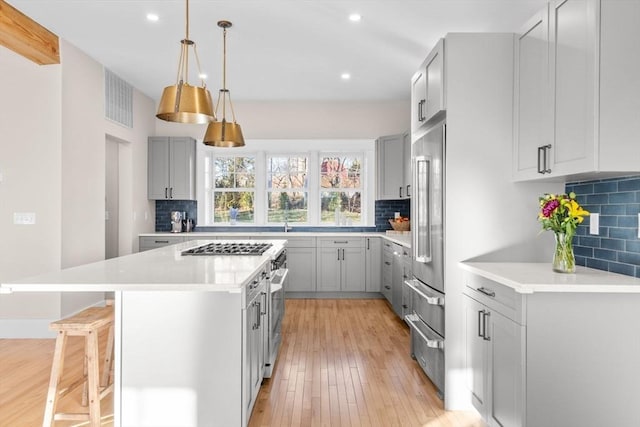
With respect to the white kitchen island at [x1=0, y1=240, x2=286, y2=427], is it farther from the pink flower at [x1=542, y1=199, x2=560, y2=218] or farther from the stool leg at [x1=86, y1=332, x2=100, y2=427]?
the pink flower at [x1=542, y1=199, x2=560, y2=218]

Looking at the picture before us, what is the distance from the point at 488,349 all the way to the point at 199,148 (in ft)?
A: 17.3

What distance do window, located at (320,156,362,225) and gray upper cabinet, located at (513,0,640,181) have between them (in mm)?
4252

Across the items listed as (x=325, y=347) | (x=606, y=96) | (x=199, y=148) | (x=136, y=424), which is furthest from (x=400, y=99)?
(x=136, y=424)

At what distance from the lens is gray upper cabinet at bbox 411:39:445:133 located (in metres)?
2.70

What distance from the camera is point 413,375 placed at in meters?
3.12

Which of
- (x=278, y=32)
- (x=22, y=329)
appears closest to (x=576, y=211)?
(x=278, y=32)

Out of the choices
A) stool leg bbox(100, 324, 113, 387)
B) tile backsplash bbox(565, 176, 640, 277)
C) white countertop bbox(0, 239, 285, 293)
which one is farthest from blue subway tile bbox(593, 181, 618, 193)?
stool leg bbox(100, 324, 113, 387)

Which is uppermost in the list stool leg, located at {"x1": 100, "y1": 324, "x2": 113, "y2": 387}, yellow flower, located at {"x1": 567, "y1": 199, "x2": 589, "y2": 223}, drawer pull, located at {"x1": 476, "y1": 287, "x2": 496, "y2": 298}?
yellow flower, located at {"x1": 567, "y1": 199, "x2": 589, "y2": 223}

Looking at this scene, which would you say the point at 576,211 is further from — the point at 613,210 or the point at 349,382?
the point at 349,382

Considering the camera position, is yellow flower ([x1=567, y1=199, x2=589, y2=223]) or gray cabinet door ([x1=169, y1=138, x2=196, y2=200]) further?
gray cabinet door ([x1=169, y1=138, x2=196, y2=200])

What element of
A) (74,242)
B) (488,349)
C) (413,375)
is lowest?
(413,375)

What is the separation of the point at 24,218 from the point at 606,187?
484cm

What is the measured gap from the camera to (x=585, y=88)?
1958mm

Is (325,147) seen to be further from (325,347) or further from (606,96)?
(606,96)
